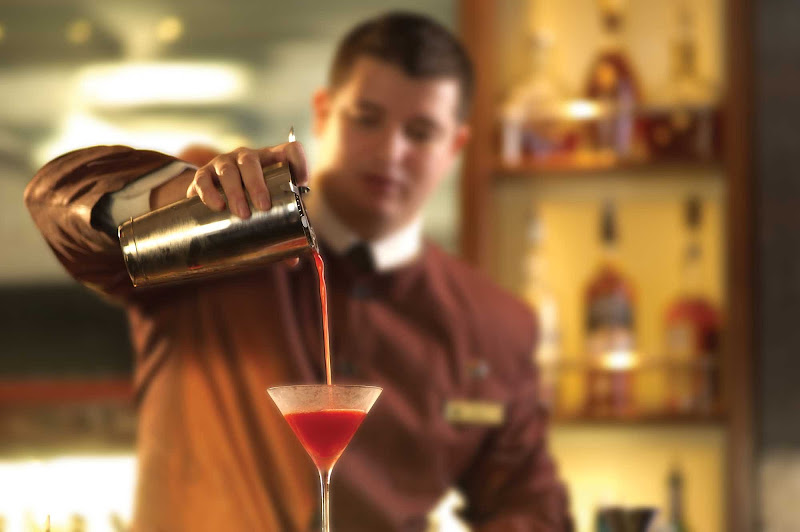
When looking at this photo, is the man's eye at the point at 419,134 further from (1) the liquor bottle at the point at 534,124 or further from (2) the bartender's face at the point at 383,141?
(1) the liquor bottle at the point at 534,124

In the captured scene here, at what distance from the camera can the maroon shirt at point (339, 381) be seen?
1.84 metres

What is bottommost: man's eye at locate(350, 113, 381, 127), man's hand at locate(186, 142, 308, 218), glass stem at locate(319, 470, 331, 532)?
glass stem at locate(319, 470, 331, 532)

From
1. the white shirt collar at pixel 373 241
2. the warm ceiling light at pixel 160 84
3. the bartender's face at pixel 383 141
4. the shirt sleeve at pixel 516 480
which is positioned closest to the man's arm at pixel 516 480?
the shirt sleeve at pixel 516 480

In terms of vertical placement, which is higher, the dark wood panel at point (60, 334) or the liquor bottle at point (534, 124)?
the liquor bottle at point (534, 124)

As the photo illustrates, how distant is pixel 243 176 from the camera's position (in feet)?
3.65

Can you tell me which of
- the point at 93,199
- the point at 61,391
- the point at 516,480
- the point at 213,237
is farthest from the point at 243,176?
the point at 61,391

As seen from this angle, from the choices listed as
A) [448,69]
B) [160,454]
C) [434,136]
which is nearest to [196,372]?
[160,454]

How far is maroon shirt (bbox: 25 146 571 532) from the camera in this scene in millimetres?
1837

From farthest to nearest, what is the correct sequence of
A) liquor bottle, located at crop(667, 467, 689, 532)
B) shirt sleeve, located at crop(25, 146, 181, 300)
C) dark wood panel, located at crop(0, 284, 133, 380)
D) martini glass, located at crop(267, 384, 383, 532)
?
dark wood panel, located at crop(0, 284, 133, 380) → liquor bottle, located at crop(667, 467, 689, 532) → shirt sleeve, located at crop(25, 146, 181, 300) → martini glass, located at crop(267, 384, 383, 532)

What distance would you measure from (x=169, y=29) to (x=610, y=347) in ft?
5.61

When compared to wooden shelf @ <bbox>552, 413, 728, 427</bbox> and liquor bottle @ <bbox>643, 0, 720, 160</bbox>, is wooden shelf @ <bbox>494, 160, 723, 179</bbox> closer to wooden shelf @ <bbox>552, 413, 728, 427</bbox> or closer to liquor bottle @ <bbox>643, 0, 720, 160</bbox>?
liquor bottle @ <bbox>643, 0, 720, 160</bbox>

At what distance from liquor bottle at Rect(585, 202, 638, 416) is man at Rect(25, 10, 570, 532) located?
0.72 meters

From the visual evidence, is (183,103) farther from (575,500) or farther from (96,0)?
(575,500)

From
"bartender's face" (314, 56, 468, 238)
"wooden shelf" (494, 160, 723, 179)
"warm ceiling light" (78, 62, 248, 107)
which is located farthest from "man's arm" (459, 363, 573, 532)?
"warm ceiling light" (78, 62, 248, 107)
